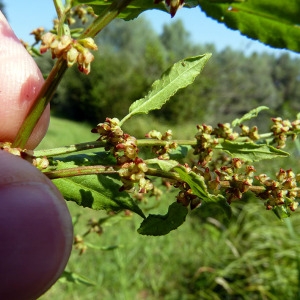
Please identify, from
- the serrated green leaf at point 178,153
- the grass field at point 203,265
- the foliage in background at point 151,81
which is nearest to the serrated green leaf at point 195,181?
the serrated green leaf at point 178,153

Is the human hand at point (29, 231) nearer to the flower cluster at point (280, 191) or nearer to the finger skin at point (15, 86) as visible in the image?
the finger skin at point (15, 86)

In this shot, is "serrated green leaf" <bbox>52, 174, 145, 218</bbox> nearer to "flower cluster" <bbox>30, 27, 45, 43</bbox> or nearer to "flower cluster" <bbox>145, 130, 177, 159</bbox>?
"flower cluster" <bbox>145, 130, 177, 159</bbox>

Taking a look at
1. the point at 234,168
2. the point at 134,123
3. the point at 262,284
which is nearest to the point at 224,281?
the point at 262,284

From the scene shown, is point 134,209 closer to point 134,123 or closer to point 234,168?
point 234,168

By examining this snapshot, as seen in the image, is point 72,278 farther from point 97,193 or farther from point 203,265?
point 203,265

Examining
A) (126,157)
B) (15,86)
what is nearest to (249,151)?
(126,157)

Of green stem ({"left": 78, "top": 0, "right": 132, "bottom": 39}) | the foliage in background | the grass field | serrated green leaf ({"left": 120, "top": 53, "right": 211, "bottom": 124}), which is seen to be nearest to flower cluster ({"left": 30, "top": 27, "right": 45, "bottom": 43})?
serrated green leaf ({"left": 120, "top": 53, "right": 211, "bottom": 124})
